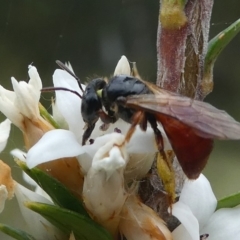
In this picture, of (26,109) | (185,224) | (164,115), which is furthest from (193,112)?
(26,109)

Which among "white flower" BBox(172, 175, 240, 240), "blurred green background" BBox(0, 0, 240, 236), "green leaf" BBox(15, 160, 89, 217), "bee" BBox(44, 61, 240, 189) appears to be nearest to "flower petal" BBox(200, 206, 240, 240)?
"white flower" BBox(172, 175, 240, 240)

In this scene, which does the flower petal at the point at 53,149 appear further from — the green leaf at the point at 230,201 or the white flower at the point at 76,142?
the green leaf at the point at 230,201

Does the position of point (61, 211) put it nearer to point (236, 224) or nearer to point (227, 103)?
point (236, 224)

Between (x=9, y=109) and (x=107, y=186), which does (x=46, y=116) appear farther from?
(x=107, y=186)

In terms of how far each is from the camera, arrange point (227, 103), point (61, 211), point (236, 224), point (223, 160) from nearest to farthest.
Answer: point (61, 211) < point (236, 224) < point (223, 160) < point (227, 103)

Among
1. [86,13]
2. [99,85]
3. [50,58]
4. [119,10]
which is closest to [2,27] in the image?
[50,58]

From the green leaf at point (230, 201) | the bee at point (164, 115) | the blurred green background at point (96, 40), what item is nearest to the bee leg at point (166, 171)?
the bee at point (164, 115)

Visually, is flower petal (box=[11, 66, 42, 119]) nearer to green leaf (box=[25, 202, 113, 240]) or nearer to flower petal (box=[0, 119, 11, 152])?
flower petal (box=[0, 119, 11, 152])
